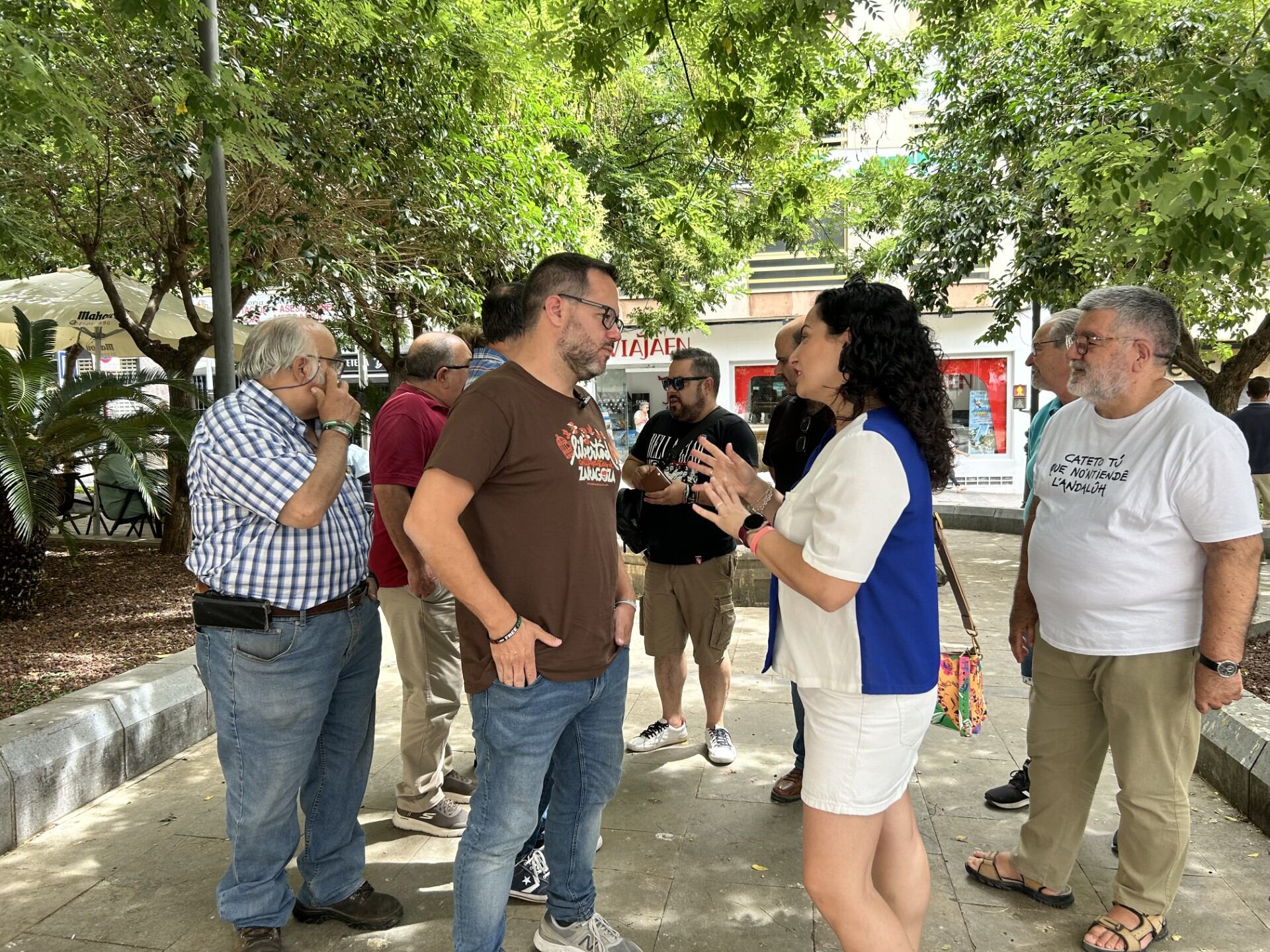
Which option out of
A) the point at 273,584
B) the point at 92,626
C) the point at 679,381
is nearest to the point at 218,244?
the point at 92,626

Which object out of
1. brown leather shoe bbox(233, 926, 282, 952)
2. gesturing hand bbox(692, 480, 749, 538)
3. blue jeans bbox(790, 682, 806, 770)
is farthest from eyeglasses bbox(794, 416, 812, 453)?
brown leather shoe bbox(233, 926, 282, 952)

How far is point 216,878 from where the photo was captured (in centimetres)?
330

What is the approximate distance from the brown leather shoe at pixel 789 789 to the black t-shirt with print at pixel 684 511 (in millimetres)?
1065

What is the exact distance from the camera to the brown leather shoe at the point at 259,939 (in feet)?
9.09

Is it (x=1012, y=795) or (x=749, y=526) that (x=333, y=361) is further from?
(x=1012, y=795)

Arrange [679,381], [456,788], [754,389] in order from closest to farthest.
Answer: [456,788], [679,381], [754,389]

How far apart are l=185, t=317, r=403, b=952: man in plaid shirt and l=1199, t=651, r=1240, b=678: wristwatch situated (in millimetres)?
→ 2619

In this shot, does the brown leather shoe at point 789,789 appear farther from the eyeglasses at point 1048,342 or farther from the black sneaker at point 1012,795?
the eyeglasses at point 1048,342

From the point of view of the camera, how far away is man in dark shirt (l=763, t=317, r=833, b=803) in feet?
12.3

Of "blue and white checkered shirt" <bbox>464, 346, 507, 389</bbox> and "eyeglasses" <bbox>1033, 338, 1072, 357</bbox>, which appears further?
"eyeglasses" <bbox>1033, 338, 1072, 357</bbox>

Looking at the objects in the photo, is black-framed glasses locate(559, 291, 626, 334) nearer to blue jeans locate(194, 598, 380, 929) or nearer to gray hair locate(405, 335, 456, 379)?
blue jeans locate(194, 598, 380, 929)

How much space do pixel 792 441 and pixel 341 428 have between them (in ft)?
6.35

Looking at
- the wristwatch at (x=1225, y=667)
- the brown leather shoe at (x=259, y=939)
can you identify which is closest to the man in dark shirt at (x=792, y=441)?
the wristwatch at (x=1225, y=667)

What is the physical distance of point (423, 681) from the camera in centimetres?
376
